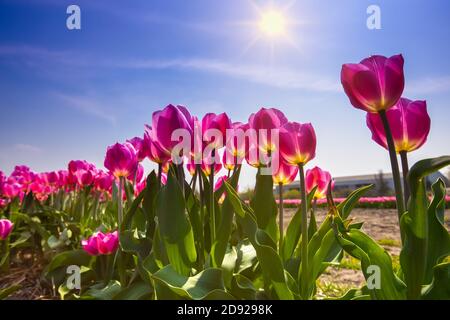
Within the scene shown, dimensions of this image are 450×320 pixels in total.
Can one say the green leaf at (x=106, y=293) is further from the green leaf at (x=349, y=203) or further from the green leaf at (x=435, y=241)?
the green leaf at (x=435, y=241)

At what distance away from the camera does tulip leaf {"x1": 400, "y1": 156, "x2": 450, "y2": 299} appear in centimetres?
68

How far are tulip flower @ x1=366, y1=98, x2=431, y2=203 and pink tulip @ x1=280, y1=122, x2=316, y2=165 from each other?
16cm

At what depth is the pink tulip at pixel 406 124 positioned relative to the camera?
0.78 m

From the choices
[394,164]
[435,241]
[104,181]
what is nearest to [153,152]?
[394,164]

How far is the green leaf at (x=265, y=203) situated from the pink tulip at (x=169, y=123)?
33cm

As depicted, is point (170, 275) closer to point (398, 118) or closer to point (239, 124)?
point (239, 124)

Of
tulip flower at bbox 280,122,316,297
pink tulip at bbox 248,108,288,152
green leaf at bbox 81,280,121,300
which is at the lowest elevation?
green leaf at bbox 81,280,121,300

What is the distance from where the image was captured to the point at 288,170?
1.20m

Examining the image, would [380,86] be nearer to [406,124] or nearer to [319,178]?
[406,124]

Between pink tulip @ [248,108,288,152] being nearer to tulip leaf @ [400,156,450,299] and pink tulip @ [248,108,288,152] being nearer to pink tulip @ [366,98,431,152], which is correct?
pink tulip @ [366,98,431,152]

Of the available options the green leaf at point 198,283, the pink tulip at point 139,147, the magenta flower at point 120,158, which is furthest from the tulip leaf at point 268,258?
the magenta flower at point 120,158

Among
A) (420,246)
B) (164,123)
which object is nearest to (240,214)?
(164,123)

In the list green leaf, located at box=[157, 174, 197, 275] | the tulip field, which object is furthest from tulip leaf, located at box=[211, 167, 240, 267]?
green leaf, located at box=[157, 174, 197, 275]

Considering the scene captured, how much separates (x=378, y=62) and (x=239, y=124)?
0.48 metres
